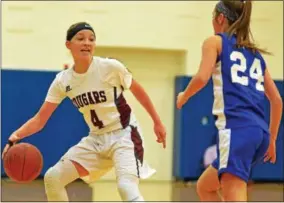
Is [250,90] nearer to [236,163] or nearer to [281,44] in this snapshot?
[236,163]

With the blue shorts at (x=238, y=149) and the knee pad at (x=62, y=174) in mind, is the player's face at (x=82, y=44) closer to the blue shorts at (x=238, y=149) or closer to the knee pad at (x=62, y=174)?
the knee pad at (x=62, y=174)

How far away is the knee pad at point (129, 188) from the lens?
158 inches

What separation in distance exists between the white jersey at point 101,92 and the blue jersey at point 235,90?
3.17 ft

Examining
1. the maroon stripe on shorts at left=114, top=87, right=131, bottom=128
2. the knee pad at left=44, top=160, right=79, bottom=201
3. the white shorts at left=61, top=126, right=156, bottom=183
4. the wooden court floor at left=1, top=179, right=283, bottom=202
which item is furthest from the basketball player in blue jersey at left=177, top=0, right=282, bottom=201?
the wooden court floor at left=1, top=179, right=283, bottom=202

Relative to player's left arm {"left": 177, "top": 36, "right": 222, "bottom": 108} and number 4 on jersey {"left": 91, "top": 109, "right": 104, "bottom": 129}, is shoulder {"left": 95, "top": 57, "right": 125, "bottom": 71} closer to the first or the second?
number 4 on jersey {"left": 91, "top": 109, "right": 104, "bottom": 129}

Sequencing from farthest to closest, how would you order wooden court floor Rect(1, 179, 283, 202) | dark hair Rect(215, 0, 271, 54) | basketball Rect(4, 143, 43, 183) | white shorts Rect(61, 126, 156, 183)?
wooden court floor Rect(1, 179, 283, 202)
basketball Rect(4, 143, 43, 183)
white shorts Rect(61, 126, 156, 183)
dark hair Rect(215, 0, 271, 54)

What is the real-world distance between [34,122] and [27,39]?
17.7ft

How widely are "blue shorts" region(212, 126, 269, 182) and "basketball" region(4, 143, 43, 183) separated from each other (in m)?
1.54

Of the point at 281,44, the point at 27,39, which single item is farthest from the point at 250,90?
the point at 281,44

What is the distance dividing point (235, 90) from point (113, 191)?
17.3 ft

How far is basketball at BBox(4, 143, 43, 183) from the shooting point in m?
4.48

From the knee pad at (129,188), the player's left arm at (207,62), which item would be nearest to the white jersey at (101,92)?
the knee pad at (129,188)

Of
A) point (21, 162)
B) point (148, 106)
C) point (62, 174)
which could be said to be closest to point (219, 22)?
point (148, 106)

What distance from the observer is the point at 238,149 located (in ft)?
11.3
